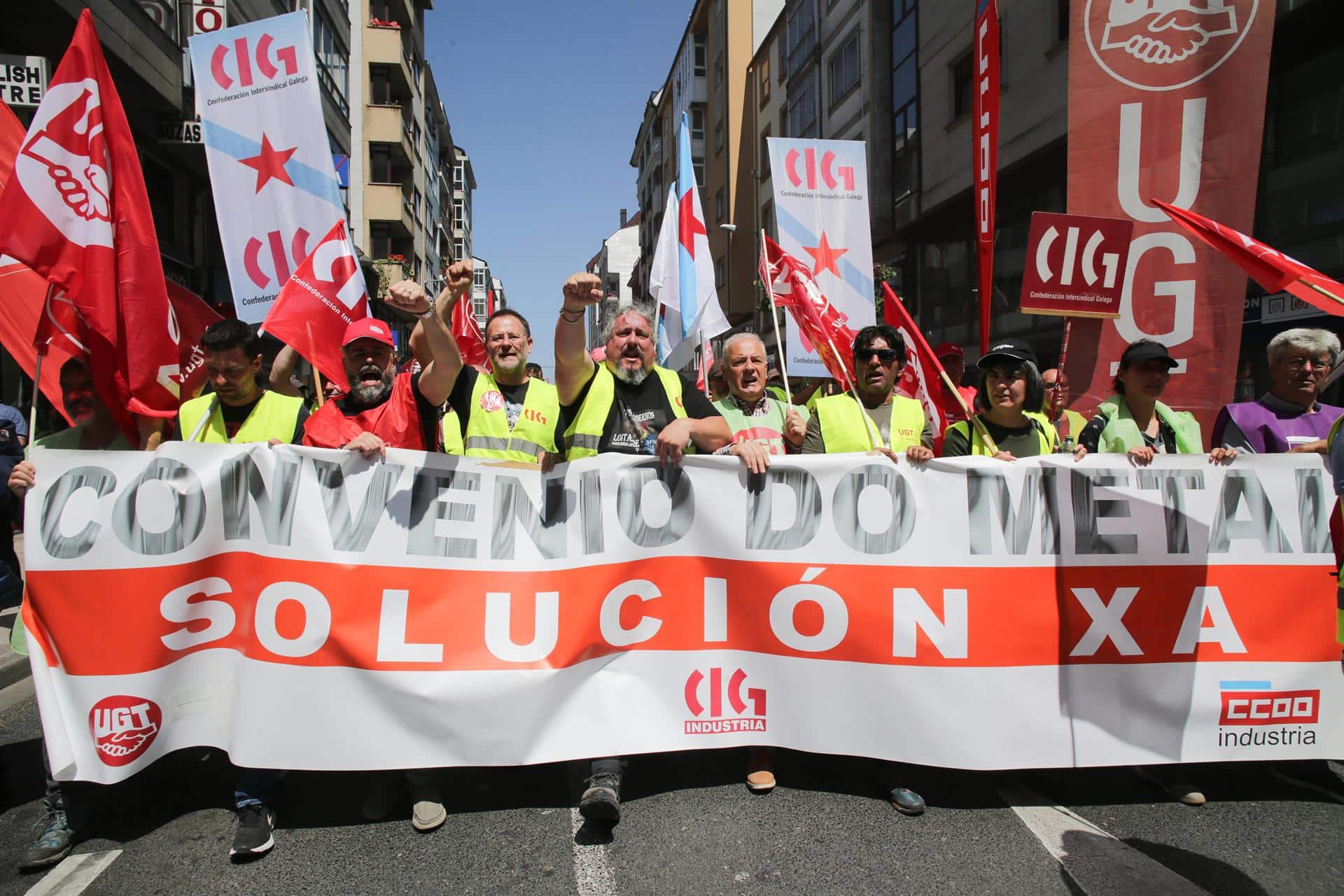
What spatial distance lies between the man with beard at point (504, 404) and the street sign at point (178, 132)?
1162 centimetres

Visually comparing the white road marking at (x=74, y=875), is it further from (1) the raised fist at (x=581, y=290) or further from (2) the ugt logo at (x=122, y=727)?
(1) the raised fist at (x=581, y=290)

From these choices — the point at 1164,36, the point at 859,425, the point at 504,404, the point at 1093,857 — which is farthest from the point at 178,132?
the point at 1093,857

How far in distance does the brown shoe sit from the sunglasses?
1.91 m

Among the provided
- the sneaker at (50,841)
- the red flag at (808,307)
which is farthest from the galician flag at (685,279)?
the sneaker at (50,841)

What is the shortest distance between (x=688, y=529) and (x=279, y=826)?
6.15 ft

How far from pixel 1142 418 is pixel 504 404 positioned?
308cm

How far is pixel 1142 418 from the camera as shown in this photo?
3.94 m

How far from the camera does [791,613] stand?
3.23m

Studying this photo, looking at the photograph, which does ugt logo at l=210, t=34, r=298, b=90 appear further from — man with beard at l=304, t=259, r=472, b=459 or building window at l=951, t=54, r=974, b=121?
building window at l=951, t=54, r=974, b=121

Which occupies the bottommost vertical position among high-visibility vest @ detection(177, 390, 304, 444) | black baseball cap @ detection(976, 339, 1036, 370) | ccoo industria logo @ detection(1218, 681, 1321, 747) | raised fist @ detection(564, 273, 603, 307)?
ccoo industria logo @ detection(1218, 681, 1321, 747)

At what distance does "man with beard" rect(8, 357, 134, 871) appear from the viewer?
9.15 ft

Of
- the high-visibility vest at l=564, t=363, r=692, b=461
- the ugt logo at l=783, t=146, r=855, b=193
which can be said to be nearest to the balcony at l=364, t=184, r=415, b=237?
the ugt logo at l=783, t=146, r=855, b=193

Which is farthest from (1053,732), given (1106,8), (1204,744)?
(1106,8)

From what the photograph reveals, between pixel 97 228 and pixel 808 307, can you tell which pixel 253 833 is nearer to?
pixel 97 228
